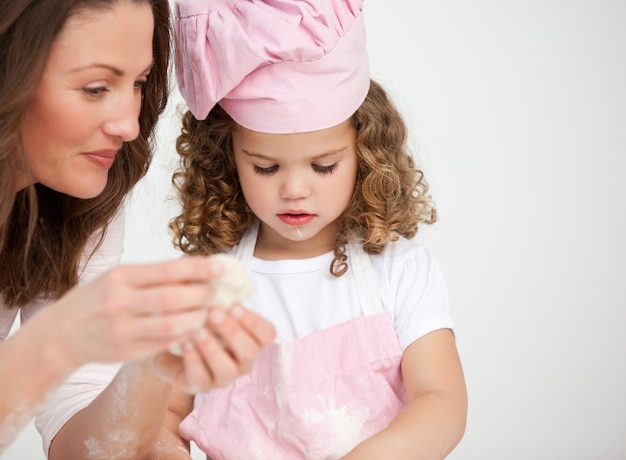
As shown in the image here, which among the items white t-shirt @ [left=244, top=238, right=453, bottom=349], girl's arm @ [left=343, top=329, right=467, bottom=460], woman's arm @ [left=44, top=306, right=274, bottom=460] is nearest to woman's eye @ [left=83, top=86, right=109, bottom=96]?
woman's arm @ [left=44, top=306, right=274, bottom=460]

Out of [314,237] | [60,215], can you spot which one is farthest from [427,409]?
[60,215]

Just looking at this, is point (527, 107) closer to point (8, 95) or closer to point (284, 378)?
point (284, 378)

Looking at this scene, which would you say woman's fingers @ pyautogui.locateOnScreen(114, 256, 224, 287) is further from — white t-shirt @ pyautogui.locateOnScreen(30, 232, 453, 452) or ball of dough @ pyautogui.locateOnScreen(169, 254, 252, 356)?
white t-shirt @ pyautogui.locateOnScreen(30, 232, 453, 452)

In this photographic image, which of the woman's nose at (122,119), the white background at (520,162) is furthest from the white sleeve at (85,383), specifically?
the white background at (520,162)

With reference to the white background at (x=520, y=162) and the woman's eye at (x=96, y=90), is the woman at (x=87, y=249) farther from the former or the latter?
the white background at (x=520, y=162)

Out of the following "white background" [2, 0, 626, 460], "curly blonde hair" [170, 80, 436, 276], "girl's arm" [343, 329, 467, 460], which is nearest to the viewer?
"girl's arm" [343, 329, 467, 460]

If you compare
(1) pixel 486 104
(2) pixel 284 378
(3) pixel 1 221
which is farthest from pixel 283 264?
(1) pixel 486 104

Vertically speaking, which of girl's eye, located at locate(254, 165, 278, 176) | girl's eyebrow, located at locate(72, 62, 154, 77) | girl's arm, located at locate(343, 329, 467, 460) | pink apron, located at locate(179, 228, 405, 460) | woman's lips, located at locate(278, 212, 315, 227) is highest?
girl's eyebrow, located at locate(72, 62, 154, 77)

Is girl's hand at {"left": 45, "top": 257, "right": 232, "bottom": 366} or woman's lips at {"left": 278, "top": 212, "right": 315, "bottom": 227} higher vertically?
girl's hand at {"left": 45, "top": 257, "right": 232, "bottom": 366}

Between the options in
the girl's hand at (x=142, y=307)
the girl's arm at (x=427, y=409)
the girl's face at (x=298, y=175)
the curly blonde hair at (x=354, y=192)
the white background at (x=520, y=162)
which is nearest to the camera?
the girl's hand at (x=142, y=307)

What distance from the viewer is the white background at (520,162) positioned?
9.07 ft

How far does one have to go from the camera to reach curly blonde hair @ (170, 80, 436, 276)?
1754 millimetres

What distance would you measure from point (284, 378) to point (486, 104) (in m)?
1.42

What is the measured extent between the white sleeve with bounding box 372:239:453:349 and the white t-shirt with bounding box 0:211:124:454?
54 centimetres
